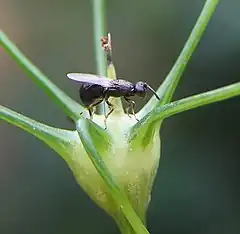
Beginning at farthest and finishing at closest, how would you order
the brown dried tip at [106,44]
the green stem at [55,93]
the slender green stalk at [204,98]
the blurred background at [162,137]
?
the blurred background at [162,137] < the brown dried tip at [106,44] < the green stem at [55,93] < the slender green stalk at [204,98]

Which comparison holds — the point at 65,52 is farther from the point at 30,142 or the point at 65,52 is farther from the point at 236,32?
the point at 236,32

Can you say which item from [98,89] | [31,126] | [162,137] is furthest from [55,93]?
[162,137]

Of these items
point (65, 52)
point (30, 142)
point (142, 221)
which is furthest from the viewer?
point (65, 52)

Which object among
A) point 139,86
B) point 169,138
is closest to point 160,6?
point 169,138

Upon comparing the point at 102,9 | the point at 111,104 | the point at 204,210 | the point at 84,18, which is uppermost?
the point at 102,9

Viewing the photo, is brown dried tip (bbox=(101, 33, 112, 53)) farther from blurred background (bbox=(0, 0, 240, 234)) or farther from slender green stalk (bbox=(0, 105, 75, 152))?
blurred background (bbox=(0, 0, 240, 234))

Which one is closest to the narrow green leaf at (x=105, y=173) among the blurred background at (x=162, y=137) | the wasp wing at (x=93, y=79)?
the wasp wing at (x=93, y=79)

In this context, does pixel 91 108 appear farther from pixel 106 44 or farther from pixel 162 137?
pixel 162 137

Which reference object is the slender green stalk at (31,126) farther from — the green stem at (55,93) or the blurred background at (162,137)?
the blurred background at (162,137)
